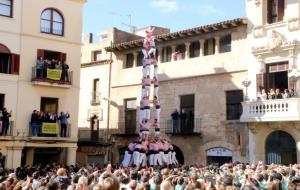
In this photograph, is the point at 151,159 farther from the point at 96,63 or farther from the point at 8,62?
the point at 96,63

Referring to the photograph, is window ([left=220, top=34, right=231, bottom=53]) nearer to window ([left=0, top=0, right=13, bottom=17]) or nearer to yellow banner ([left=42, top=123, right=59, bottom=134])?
yellow banner ([left=42, top=123, right=59, bottom=134])

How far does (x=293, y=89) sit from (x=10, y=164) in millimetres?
15318

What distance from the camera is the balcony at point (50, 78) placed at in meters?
25.8

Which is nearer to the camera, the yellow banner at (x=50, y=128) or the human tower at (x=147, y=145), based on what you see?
the human tower at (x=147, y=145)

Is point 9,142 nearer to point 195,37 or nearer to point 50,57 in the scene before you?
point 50,57

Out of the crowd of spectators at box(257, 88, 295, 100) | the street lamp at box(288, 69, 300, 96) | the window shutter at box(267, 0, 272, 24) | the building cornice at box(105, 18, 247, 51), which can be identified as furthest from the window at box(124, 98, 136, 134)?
the street lamp at box(288, 69, 300, 96)

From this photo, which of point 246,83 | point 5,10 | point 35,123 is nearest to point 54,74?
point 35,123

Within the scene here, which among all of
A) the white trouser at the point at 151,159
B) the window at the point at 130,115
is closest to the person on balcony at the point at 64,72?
the white trouser at the point at 151,159

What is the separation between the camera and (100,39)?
37219mm

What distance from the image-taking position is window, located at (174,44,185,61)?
30.1m

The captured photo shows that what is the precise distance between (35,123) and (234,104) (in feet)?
37.3

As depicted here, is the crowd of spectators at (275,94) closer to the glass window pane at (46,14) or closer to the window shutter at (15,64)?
the glass window pane at (46,14)

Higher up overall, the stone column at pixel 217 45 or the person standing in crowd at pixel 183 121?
the stone column at pixel 217 45

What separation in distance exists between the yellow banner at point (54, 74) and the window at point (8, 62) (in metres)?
1.69
